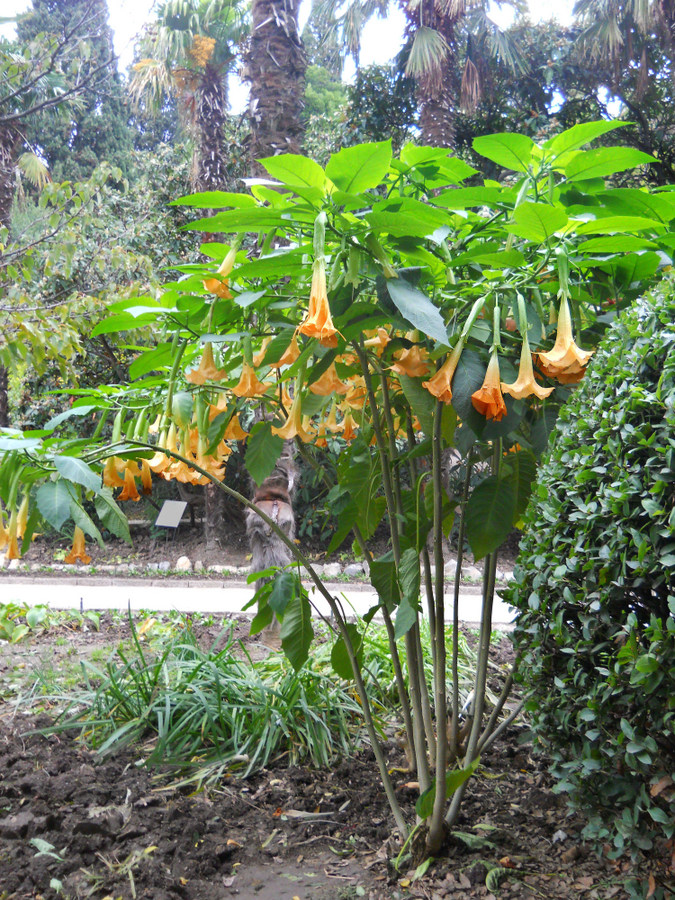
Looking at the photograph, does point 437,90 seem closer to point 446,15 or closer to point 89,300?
point 446,15

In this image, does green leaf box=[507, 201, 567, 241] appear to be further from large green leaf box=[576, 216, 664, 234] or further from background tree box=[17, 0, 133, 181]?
background tree box=[17, 0, 133, 181]

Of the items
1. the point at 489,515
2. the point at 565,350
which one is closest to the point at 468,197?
the point at 565,350

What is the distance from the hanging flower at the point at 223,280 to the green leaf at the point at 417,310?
1.07ft

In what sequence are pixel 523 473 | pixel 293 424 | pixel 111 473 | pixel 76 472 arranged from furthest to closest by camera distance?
pixel 523 473 < pixel 293 424 < pixel 111 473 < pixel 76 472

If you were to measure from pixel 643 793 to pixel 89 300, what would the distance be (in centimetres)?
421

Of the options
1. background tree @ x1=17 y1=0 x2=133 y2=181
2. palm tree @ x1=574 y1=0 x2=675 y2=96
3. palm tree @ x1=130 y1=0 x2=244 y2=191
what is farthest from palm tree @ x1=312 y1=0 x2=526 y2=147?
background tree @ x1=17 y1=0 x2=133 y2=181

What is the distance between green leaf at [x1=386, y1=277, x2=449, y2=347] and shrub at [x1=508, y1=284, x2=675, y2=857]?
43cm

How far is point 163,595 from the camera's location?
6328mm

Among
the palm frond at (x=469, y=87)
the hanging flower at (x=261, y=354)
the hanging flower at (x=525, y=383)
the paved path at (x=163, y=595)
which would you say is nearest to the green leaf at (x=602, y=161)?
the hanging flower at (x=525, y=383)

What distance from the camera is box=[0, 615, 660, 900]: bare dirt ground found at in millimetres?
1627

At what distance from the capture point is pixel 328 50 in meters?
13.1

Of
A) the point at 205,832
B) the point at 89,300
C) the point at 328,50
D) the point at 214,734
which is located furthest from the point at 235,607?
the point at 328,50

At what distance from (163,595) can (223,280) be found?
214 inches

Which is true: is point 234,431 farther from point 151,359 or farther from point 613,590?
point 613,590
